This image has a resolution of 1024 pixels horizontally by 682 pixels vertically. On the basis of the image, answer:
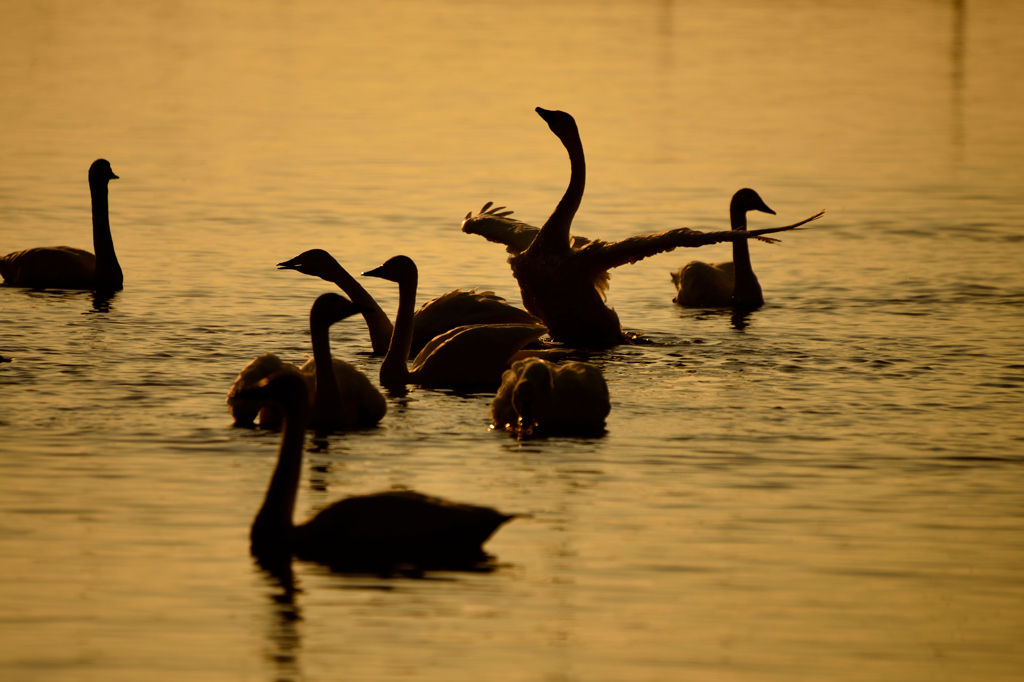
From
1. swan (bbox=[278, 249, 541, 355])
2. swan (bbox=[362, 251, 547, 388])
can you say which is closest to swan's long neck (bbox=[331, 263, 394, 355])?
swan (bbox=[278, 249, 541, 355])

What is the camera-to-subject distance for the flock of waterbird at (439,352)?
8.52m

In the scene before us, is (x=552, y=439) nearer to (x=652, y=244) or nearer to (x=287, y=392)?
(x=287, y=392)

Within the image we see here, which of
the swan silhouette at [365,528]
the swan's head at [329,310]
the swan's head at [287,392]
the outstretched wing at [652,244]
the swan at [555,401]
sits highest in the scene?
the outstretched wing at [652,244]

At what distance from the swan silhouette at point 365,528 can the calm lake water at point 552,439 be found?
0.16m

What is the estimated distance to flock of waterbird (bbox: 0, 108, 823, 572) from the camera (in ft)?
28.0

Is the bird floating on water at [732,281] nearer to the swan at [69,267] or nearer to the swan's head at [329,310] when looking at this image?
the swan at [69,267]

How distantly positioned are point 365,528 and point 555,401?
3.24m

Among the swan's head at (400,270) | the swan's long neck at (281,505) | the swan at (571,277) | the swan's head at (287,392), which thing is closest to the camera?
the swan's long neck at (281,505)

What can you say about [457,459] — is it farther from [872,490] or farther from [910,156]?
[910,156]

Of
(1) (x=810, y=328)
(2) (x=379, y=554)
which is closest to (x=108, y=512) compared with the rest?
(2) (x=379, y=554)

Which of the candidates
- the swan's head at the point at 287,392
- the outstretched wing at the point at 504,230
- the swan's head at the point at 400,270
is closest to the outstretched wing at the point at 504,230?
the outstretched wing at the point at 504,230

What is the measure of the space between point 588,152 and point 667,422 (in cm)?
1812

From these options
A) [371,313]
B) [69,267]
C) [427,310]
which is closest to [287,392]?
[371,313]

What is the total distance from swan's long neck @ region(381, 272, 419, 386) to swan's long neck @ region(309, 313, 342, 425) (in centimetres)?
179
